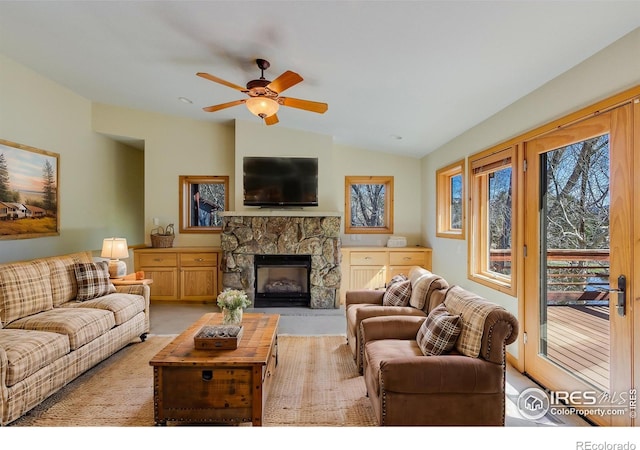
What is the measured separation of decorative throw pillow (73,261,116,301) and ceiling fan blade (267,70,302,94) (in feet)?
8.83

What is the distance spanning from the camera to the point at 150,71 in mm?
3604

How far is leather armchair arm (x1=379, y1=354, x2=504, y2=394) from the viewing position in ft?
5.78

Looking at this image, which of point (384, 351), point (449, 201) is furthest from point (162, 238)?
point (449, 201)

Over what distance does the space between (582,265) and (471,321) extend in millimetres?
989

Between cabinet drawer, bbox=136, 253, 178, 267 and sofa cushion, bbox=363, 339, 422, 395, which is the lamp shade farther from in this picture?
sofa cushion, bbox=363, 339, 422, 395

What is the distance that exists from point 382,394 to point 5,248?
4.28 metres

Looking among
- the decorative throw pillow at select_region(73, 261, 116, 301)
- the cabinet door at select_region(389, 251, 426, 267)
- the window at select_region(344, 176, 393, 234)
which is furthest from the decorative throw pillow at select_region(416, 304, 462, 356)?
the window at select_region(344, 176, 393, 234)

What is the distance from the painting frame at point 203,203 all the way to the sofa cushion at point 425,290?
3676mm

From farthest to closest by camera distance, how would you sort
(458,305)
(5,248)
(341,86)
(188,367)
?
(5,248)
(341,86)
(458,305)
(188,367)

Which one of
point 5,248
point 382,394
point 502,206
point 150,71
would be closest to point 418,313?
point 382,394

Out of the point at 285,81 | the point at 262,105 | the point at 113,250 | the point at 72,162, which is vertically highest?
the point at 285,81

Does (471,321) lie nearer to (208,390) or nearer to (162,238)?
(208,390)

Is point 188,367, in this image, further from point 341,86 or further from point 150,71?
point 150,71

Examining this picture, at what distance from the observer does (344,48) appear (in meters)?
2.46
